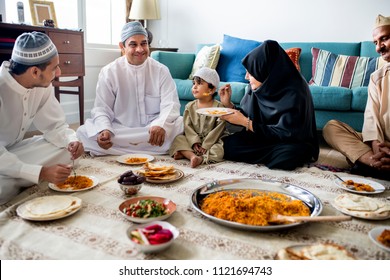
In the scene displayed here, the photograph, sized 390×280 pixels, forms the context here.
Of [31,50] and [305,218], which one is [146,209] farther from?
[31,50]

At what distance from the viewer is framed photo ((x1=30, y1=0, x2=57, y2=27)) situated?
3517 mm

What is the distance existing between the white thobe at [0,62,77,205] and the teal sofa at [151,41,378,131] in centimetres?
194

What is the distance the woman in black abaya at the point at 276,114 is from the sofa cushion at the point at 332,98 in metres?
0.87

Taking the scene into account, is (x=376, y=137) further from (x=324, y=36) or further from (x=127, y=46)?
(x=324, y=36)

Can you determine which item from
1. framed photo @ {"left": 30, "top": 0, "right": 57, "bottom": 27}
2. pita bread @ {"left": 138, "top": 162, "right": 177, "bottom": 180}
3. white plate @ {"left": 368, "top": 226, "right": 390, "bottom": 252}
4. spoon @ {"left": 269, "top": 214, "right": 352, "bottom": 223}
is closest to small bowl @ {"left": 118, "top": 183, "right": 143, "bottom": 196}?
pita bread @ {"left": 138, "top": 162, "right": 177, "bottom": 180}

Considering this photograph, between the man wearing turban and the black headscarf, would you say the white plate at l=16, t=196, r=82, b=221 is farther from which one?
the man wearing turban

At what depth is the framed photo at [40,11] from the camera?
3517mm

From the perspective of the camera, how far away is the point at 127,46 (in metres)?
2.80

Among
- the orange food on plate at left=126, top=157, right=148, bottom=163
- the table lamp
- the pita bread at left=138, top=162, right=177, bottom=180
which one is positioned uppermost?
the table lamp

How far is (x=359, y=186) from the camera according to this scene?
76.7 inches

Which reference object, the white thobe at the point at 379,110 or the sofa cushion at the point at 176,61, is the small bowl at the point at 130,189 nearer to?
the white thobe at the point at 379,110

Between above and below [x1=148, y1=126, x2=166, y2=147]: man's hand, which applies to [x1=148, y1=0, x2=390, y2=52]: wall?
above

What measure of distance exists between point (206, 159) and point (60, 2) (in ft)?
10.0

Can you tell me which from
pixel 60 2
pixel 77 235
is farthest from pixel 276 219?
pixel 60 2
